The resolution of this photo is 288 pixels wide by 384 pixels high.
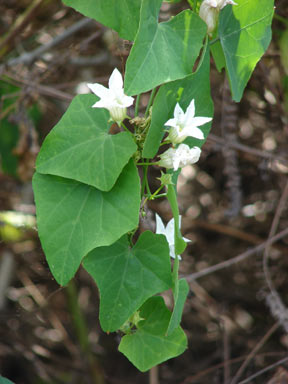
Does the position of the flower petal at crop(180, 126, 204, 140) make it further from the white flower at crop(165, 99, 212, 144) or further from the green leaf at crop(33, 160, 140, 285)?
the green leaf at crop(33, 160, 140, 285)

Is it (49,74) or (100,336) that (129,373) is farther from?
(49,74)

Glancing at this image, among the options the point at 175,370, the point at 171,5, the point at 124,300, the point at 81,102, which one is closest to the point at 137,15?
the point at 81,102

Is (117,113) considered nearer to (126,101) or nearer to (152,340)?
(126,101)

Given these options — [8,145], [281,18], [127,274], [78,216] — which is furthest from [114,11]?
[8,145]

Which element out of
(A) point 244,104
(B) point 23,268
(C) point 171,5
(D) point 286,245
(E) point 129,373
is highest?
(C) point 171,5

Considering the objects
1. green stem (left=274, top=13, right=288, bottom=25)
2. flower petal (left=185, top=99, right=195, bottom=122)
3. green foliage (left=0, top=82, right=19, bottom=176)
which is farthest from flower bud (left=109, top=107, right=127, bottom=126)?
green foliage (left=0, top=82, right=19, bottom=176)

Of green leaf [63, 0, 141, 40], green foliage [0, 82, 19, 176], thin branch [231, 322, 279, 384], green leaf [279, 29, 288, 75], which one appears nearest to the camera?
green leaf [63, 0, 141, 40]

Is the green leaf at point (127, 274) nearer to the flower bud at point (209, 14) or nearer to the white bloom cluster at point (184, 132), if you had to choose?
the white bloom cluster at point (184, 132)
